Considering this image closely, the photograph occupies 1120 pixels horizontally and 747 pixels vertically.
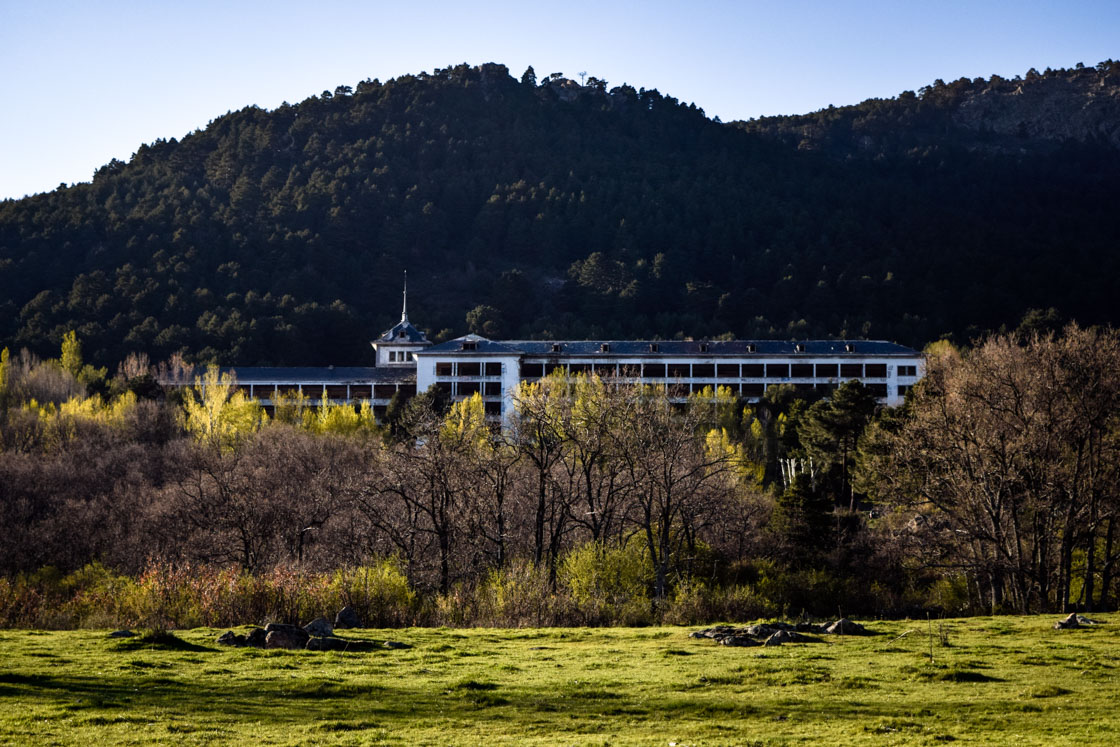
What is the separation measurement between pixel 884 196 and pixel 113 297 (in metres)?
130

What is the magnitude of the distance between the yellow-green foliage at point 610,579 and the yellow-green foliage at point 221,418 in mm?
40076

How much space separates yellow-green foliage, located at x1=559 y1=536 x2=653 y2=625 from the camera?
1337 inches

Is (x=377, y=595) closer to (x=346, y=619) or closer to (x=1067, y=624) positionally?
(x=346, y=619)

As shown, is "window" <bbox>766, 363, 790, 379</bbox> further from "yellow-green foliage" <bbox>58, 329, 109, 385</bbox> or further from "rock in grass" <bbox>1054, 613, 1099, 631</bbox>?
Result: "rock in grass" <bbox>1054, 613, 1099, 631</bbox>

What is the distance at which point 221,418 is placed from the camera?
83.2m

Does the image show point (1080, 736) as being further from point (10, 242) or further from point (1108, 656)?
point (10, 242)

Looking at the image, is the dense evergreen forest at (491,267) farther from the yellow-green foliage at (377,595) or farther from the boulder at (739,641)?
the boulder at (739,641)

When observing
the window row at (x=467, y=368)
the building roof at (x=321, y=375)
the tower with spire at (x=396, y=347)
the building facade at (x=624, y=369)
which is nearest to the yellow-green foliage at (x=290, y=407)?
the building facade at (x=624, y=369)

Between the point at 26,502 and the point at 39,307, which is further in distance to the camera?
the point at 39,307

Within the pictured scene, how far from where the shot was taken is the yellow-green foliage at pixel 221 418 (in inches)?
3027

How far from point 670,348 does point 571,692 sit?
306ft

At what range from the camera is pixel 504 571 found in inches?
1574

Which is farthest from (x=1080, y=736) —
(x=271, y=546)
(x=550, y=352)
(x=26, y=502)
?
(x=550, y=352)

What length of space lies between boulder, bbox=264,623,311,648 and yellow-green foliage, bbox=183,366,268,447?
52.0 metres
